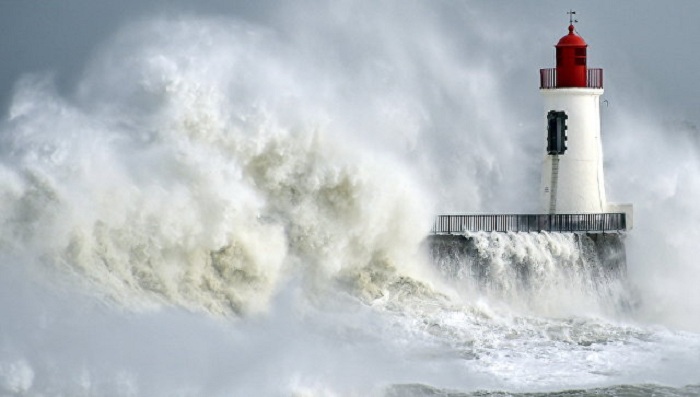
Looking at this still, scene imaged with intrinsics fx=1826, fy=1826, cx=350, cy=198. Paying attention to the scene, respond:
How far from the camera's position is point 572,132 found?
3400cm

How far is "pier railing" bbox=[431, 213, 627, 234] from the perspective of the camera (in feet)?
105

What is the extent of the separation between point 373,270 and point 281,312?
3.62 m

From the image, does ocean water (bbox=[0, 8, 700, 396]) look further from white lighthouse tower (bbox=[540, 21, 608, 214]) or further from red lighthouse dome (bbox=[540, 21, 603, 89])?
red lighthouse dome (bbox=[540, 21, 603, 89])

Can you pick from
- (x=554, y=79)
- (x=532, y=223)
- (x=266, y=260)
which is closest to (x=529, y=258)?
(x=532, y=223)

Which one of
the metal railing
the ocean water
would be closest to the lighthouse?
the metal railing

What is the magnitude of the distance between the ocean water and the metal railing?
97.4 inches

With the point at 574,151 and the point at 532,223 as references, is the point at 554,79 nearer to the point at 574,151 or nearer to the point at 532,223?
the point at 574,151

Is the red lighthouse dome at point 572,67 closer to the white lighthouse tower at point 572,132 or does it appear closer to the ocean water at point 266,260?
the white lighthouse tower at point 572,132

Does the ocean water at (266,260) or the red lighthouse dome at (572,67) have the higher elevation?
the red lighthouse dome at (572,67)

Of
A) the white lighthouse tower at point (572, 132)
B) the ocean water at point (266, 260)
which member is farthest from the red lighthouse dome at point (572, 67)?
the ocean water at point (266, 260)

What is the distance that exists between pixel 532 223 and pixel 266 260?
658cm

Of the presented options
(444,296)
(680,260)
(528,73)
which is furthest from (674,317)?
(528,73)

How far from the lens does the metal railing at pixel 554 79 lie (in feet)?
111

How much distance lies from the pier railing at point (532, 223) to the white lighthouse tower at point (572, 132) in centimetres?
48
